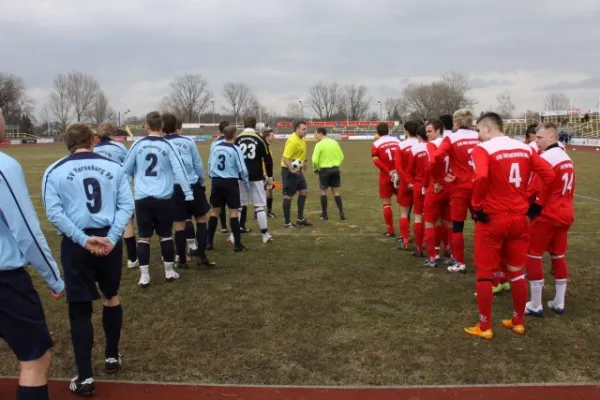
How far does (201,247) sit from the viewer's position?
23.4 feet

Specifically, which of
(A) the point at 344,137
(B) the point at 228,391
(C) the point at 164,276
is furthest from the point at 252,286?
(A) the point at 344,137

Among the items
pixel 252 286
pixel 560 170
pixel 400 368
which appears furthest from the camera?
pixel 252 286

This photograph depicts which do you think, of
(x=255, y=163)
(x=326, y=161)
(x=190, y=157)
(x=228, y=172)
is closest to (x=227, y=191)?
(x=228, y=172)

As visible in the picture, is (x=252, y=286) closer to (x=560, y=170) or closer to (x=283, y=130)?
(x=560, y=170)

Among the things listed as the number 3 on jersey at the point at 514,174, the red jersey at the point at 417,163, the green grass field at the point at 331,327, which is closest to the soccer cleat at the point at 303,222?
the green grass field at the point at 331,327

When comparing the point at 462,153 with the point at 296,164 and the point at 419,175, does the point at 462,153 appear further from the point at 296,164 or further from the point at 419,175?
the point at 296,164

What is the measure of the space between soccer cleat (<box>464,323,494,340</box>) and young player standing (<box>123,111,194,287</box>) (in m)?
3.55

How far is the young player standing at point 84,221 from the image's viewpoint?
142 inches

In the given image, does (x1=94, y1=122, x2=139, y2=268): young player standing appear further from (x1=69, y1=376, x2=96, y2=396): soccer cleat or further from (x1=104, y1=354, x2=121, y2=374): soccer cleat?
(x1=69, y1=376, x2=96, y2=396): soccer cleat

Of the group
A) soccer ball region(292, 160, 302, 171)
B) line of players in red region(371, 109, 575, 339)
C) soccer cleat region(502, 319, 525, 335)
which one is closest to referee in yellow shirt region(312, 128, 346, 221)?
soccer ball region(292, 160, 302, 171)

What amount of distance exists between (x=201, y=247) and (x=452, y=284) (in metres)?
3.61

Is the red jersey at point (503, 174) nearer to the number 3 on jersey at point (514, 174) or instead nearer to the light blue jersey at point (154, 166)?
the number 3 on jersey at point (514, 174)

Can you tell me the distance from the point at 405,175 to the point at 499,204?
3163 millimetres

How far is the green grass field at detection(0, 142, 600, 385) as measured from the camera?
3.95 meters
